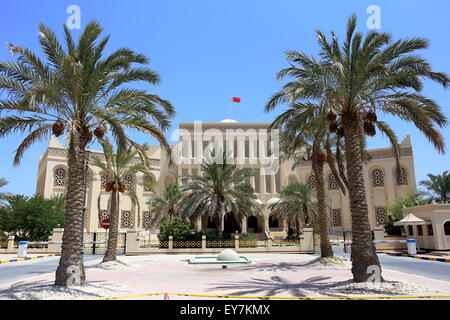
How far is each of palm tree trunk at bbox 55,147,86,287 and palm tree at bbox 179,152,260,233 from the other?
1525cm

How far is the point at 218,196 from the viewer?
24.9 metres

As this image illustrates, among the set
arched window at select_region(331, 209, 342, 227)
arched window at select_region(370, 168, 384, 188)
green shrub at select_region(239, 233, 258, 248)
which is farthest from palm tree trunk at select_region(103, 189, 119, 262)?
arched window at select_region(370, 168, 384, 188)

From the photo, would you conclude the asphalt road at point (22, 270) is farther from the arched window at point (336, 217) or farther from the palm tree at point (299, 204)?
the arched window at point (336, 217)

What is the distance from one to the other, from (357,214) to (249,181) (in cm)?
3494

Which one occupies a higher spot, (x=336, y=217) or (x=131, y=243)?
(x=336, y=217)

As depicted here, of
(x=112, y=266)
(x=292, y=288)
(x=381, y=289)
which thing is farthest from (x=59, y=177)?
(x=381, y=289)

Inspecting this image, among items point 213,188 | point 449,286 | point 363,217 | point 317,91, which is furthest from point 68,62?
point 213,188

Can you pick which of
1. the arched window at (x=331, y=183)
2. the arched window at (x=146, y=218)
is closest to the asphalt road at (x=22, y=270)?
the arched window at (x=146, y=218)

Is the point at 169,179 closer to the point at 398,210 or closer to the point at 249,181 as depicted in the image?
the point at 249,181

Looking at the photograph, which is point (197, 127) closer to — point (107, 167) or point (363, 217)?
point (107, 167)

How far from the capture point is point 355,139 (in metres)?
10.4

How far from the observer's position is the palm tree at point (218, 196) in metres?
24.5

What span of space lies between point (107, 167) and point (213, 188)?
9.50 metres

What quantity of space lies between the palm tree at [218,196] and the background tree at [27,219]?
1165cm
